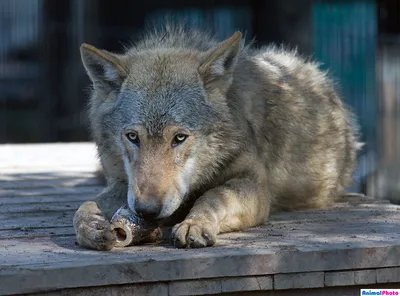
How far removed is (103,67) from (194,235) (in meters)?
1.24

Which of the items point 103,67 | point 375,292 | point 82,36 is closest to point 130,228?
point 103,67

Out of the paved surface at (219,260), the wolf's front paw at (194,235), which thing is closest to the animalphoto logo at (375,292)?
the paved surface at (219,260)

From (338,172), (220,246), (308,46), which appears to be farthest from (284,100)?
(308,46)

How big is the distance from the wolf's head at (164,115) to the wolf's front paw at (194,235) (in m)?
0.11

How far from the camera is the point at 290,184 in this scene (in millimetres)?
5887

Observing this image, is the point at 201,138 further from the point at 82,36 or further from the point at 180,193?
the point at 82,36

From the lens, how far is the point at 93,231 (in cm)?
445

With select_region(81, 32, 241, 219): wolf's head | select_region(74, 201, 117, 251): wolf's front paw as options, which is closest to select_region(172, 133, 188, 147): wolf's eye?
select_region(81, 32, 241, 219): wolf's head

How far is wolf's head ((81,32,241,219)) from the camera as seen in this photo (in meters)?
4.67

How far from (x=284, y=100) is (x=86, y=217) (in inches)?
68.6

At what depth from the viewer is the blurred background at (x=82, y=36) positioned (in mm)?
11508

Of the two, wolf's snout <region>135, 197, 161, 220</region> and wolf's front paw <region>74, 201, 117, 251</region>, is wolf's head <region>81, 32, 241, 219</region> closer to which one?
wolf's snout <region>135, 197, 161, 220</region>

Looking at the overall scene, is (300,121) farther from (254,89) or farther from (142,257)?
(142,257)

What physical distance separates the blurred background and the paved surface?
20.6 feet
